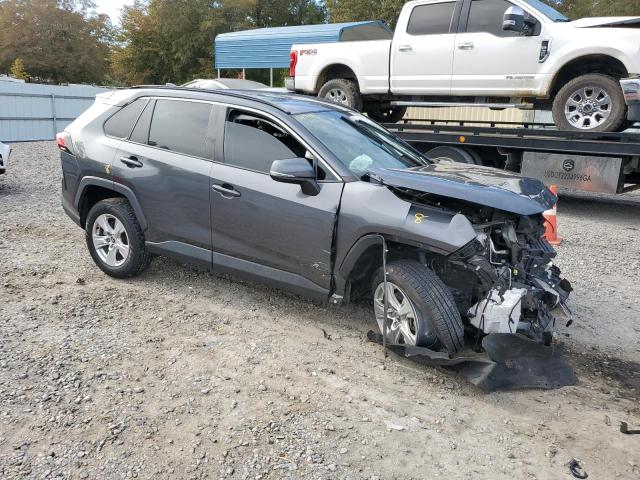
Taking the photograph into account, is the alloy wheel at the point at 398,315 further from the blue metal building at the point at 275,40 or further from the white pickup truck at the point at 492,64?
the blue metal building at the point at 275,40

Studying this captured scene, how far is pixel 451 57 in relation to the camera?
8.56 meters

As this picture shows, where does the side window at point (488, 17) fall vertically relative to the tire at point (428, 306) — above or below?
above

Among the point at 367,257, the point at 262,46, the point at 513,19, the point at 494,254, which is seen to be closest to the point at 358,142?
the point at 367,257

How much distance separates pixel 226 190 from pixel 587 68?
6.08 metres

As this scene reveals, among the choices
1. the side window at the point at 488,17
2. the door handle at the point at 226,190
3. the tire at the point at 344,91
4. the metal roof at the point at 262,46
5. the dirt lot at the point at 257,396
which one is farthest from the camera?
the metal roof at the point at 262,46

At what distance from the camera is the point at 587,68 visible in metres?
7.63

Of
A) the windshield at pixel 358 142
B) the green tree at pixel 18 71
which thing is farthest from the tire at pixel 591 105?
the green tree at pixel 18 71

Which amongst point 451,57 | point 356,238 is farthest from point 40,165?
point 356,238

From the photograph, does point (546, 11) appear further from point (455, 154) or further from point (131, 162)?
point (131, 162)

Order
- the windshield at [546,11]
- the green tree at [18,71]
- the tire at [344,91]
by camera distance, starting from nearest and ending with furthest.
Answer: the windshield at [546,11], the tire at [344,91], the green tree at [18,71]

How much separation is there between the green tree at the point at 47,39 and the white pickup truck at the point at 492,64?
40.4 m

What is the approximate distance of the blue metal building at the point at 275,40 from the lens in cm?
2006

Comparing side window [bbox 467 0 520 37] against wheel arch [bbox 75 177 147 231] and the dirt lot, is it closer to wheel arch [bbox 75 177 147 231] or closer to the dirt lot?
the dirt lot

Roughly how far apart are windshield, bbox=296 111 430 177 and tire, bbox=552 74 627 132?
4048 mm
